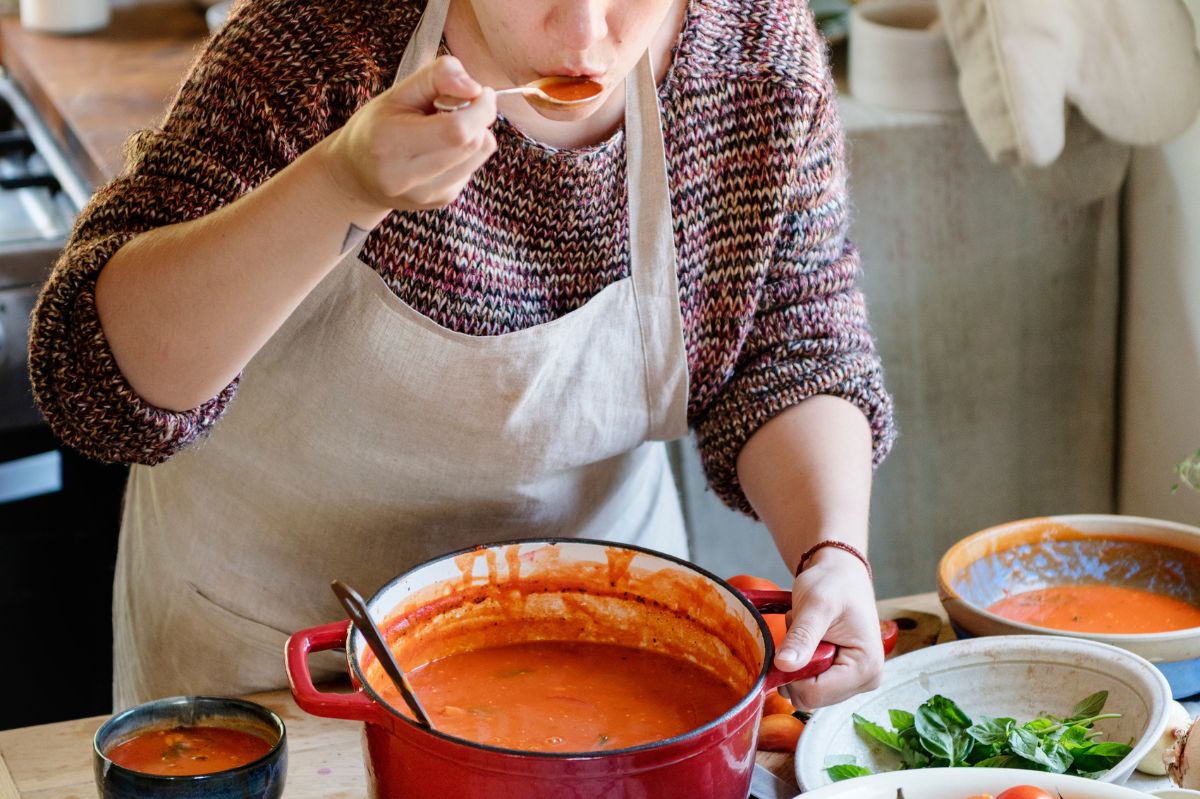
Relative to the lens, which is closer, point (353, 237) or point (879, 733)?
point (353, 237)

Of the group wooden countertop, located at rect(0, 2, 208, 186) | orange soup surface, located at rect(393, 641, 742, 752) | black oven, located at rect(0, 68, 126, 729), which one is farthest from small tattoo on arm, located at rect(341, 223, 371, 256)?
black oven, located at rect(0, 68, 126, 729)

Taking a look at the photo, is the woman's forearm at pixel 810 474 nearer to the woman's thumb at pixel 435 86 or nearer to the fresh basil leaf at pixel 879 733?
the fresh basil leaf at pixel 879 733

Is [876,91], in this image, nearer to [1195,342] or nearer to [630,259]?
[1195,342]

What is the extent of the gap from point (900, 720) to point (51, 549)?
1829 millimetres

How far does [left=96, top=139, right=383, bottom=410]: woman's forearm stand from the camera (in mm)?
1005

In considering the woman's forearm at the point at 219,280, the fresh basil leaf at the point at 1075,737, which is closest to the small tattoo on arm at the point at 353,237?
the woman's forearm at the point at 219,280

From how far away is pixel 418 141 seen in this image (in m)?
0.89

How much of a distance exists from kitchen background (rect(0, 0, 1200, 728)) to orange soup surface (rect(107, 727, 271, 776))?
4.39 feet

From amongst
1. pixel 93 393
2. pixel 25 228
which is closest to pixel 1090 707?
pixel 93 393

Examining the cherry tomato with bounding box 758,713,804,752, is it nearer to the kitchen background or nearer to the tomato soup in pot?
the tomato soup in pot

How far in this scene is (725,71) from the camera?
4.44 ft

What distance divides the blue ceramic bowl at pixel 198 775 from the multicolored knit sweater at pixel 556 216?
0.77 feet

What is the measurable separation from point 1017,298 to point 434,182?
1681mm

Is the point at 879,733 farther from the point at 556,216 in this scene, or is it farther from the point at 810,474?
the point at 556,216
